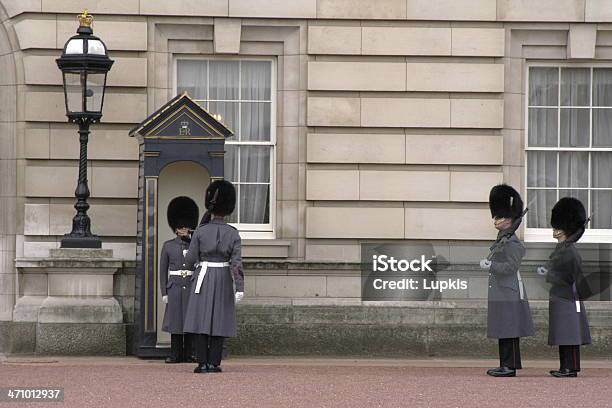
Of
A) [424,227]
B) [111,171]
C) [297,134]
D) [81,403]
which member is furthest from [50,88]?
[81,403]

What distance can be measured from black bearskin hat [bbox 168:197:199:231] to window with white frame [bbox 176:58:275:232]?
1.28 metres

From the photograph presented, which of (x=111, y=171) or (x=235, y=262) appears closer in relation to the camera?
(x=235, y=262)

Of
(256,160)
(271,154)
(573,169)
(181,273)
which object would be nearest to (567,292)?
(573,169)

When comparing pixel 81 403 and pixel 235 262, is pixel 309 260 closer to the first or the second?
pixel 235 262

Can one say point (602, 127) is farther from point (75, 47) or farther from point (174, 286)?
point (75, 47)

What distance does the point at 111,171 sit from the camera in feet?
48.4

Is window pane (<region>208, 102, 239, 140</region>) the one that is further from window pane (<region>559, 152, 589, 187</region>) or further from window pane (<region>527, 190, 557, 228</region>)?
window pane (<region>559, 152, 589, 187</region>)

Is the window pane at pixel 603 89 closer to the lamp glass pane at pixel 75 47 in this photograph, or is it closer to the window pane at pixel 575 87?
the window pane at pixel 575 87

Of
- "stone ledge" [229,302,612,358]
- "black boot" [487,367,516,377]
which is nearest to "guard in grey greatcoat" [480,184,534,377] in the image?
"black boot" [487,367,516,377]

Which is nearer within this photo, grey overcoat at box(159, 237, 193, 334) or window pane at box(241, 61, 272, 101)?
grey overcoat at box(159, 237, 193, 334)

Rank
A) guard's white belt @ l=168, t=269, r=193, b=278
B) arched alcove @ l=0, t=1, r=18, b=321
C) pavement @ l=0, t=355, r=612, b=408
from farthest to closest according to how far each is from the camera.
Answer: arched alcove @ l=0, t=1, r=18, b=321
guard's white belt @ l=168, t=269, r=193, b=278
pavement @ l=0, t=355, r=612, b=408

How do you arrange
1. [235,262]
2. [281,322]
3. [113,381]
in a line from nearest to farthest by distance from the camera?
[113,381] → [235,262] → [281,322]

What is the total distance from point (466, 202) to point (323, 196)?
4.52 feet

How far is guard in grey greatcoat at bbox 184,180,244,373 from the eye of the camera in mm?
12641
